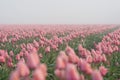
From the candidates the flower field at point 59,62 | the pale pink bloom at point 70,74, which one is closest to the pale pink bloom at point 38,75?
the flower field at point 59,62

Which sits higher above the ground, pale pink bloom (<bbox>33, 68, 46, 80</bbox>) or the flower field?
pale pink bloom (<bbox>33, 68, 46, 80</bbox>)

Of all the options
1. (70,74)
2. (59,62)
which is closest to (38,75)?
(70,74)

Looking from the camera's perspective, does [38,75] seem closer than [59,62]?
Yes

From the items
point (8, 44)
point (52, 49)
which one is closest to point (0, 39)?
point (8, 44)

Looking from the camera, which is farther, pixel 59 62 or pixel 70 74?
pixel 59 62

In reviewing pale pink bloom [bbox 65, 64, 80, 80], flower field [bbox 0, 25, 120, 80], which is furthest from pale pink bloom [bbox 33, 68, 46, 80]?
pale pink bloom [bbox 65, 64, 80, 80]

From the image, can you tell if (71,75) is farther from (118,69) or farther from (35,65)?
(118,69)

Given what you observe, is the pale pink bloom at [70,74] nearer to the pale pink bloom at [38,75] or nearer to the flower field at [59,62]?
the flower field at [59,62]

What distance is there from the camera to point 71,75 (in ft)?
8.20

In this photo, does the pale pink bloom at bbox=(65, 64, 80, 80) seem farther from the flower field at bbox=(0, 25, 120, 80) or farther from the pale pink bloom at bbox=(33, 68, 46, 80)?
the pale pink bloom at bbox=(33, 68, 46, 80)

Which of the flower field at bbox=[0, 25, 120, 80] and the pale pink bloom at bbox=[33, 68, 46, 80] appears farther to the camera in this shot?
the flower field at bbox=[0, 25, 120, 80]

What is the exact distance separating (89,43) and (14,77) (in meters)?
9.53

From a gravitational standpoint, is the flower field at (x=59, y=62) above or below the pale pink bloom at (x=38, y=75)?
below

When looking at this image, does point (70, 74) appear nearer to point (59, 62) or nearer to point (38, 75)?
point (38, 75)
